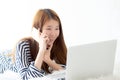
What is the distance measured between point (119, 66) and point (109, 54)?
0.27 meters

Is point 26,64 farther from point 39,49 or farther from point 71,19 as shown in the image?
point 71,19

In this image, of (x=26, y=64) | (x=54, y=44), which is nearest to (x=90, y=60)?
(x=54, y=44)

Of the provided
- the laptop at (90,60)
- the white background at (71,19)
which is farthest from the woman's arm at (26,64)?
the laptop at (90,60)

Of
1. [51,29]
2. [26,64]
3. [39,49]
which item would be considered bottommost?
[26,64]

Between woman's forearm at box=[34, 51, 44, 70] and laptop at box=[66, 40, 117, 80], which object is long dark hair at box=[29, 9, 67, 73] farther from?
laptop at box=[66, 40, 117, 80]

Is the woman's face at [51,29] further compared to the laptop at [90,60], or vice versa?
the woman's face at [51,29]

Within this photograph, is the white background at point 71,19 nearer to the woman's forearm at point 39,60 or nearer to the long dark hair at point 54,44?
the long dark hair at point 54,44

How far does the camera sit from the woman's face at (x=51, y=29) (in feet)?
5.95

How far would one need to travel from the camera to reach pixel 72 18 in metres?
1.95

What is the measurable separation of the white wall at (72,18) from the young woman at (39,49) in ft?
0.23

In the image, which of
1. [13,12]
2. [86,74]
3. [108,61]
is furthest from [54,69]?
[13,12]

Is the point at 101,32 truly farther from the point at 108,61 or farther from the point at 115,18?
the point at 108,61

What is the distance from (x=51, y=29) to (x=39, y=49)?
0.16m

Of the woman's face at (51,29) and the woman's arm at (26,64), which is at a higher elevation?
the woman's face at (51,29)
